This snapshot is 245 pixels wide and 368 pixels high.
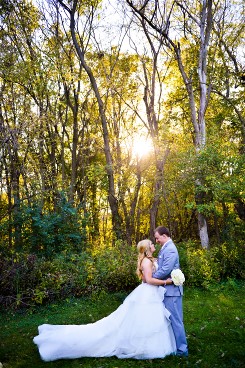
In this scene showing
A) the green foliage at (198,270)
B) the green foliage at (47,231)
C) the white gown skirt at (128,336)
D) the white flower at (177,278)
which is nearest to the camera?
the white flower at (177,278)

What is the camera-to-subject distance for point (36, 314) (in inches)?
369

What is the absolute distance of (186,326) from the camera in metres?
8.21

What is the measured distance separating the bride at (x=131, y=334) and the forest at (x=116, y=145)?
389 cm

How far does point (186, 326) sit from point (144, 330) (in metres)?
2.43

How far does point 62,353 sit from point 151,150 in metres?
14.3

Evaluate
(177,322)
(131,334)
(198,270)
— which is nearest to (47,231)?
(198,270)

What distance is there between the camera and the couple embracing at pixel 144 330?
6129 millimetres

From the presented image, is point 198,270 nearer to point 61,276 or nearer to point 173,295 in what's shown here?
point 61,276

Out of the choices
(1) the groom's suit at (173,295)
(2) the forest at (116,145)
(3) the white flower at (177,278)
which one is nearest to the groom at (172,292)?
(1) the groom's suit at (173,295)

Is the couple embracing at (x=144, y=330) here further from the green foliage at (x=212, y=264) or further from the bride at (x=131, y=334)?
the green foliage at (x=212, y=264)

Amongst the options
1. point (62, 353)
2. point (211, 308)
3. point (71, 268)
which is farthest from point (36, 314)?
point (211, 308)

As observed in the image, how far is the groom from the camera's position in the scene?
6.21 meters

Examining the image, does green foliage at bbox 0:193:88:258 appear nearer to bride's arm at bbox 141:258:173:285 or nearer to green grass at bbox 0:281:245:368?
green grass at bbox 0:281:245:368

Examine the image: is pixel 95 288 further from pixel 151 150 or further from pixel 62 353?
pixel 151 150
